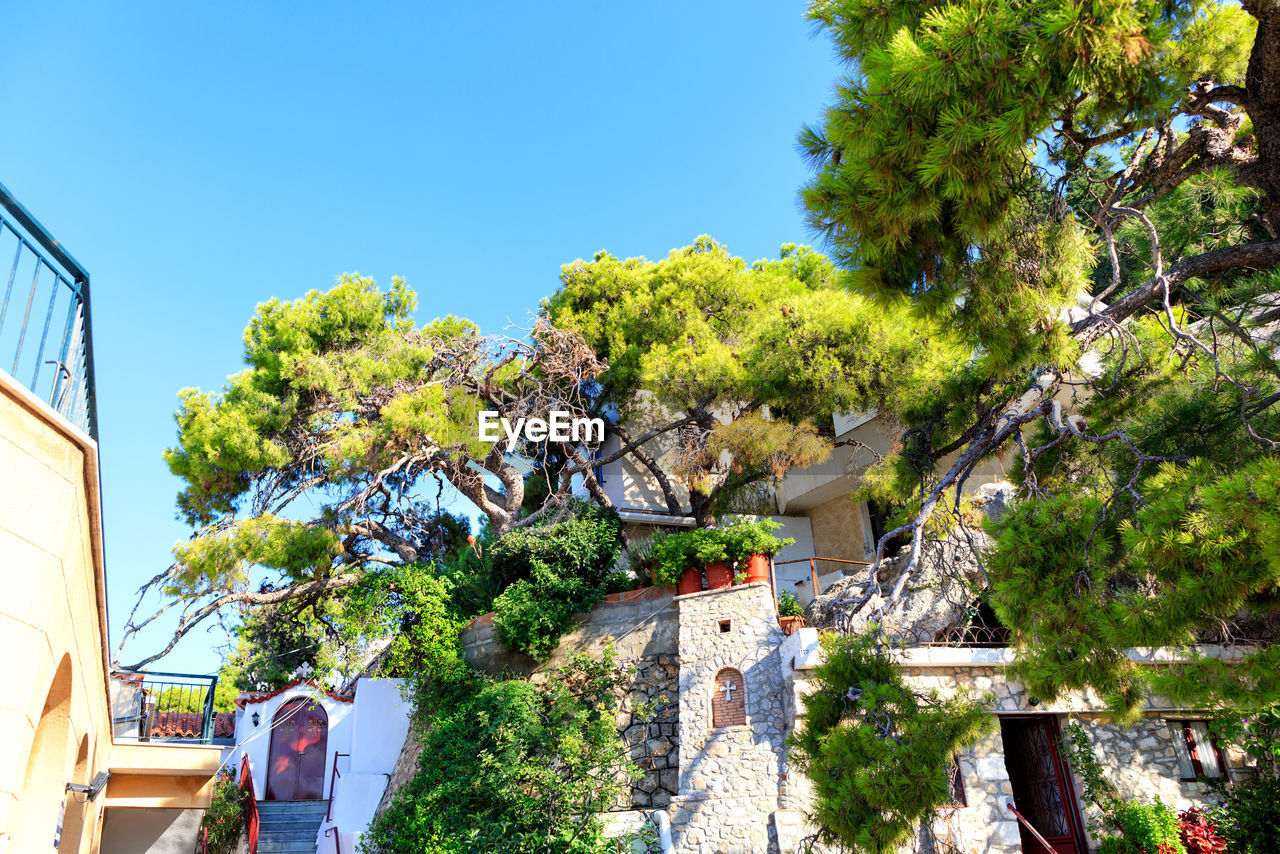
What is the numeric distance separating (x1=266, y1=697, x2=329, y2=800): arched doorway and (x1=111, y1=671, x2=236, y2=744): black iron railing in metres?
5.39

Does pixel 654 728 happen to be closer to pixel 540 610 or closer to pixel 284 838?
pixel 540 610

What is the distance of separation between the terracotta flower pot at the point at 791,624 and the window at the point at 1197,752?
400 centimetres

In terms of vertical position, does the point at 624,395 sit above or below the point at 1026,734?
above

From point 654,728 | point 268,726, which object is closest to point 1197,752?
point 654,728

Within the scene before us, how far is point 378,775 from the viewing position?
12000 millimetres

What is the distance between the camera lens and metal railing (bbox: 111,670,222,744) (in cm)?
884

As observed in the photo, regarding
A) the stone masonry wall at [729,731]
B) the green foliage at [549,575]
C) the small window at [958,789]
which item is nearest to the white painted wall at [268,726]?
the green foliage at [549,575]

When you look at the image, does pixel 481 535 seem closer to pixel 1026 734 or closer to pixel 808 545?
pixel 808 545

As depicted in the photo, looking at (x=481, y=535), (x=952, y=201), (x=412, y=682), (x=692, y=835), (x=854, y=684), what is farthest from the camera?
(x=481, y=535)

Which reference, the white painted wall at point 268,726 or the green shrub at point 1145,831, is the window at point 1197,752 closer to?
the green shrub at point 1145,831

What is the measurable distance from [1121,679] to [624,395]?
10.5m

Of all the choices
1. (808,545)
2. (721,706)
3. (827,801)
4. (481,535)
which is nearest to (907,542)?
→ (808,545)

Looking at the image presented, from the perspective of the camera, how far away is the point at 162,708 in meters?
9.41

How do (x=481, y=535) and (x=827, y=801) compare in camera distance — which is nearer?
(x=827, y=801)
